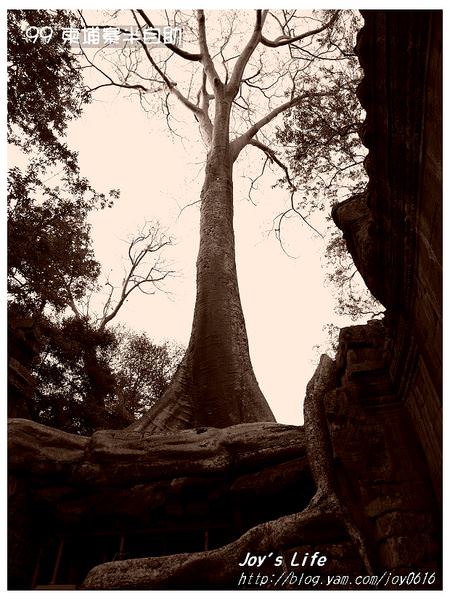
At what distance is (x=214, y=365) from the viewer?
511 cm

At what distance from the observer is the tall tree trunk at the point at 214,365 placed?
15.7 ft

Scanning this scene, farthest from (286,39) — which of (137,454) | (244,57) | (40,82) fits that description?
(137,454)

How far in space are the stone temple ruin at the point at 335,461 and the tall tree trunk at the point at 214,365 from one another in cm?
93

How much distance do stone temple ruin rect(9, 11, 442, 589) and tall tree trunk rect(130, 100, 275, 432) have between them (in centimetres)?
93

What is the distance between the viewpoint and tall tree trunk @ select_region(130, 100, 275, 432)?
4.78 m

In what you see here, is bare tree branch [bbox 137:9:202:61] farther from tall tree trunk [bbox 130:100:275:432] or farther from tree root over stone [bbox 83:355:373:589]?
tree root over stone [bbox 83:355:373:589]

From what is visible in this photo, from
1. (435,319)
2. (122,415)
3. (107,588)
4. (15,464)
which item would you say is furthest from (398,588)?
(122,415)

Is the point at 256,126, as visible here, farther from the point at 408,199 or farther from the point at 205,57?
the point at 408,199

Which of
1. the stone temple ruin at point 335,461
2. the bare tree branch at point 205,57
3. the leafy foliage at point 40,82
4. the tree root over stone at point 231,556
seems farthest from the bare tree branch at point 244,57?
the tree root over stone at point 231,556

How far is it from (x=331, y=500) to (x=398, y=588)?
0.55m

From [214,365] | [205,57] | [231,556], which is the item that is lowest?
[231,556]

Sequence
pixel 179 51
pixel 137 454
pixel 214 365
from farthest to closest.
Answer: pixel 179 51
pixel 214 365
pixel 137 454

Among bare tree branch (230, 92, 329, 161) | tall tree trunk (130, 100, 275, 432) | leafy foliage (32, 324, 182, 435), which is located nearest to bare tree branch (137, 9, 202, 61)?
bare tree branch (230, 92, 329, 161)

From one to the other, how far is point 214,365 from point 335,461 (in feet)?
7.92
